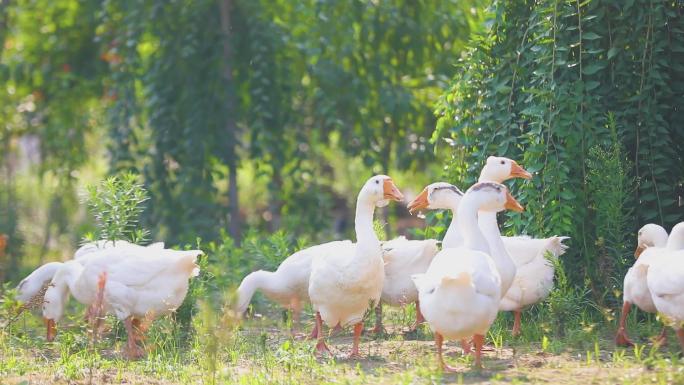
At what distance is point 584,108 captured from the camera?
24.3 feet

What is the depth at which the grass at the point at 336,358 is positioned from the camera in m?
5.49

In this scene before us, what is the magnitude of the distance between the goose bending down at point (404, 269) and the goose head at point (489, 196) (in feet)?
3.37

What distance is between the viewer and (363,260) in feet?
21.2

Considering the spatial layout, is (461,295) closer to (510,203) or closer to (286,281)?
(510,203)

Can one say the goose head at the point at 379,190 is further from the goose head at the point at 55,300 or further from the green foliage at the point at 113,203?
the goose head at the point at 55,300

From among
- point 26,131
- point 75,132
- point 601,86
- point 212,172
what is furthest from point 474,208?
point 26,131

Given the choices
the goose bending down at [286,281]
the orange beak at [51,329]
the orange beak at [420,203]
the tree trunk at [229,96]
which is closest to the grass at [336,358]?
the orange beak at [51,329]

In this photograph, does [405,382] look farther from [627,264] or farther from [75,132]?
[75,132]

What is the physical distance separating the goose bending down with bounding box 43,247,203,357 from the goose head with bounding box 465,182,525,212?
75.0 inches

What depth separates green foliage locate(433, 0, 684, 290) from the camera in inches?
285

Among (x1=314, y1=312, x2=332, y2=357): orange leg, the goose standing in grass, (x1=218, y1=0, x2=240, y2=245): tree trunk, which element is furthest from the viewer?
(x1=218, y1=0, x2=240, y2=245): tree trunk

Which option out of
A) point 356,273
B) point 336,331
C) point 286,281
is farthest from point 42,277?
point 356,273

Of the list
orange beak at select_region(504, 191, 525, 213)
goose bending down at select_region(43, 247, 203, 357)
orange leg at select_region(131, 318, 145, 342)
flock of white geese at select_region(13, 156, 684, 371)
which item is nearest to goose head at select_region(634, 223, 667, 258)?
flock of white geese at select_region(13, 156, 684, 371)

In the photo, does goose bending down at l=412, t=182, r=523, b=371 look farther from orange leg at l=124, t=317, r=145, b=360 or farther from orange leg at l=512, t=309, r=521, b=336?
orange leg at l=124, t=317, r=145, b=360
